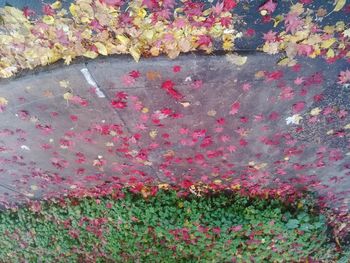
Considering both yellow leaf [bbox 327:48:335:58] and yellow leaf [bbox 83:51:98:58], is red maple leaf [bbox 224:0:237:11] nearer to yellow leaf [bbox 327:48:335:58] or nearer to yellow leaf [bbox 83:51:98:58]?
yellow leaf [bbox 327:48:335:58]

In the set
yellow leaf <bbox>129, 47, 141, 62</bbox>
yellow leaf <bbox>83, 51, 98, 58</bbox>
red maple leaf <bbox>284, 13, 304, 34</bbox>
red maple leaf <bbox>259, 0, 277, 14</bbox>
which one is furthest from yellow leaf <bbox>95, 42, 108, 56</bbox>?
red maple leaf <bbox>284, 13, 304, 34</bbox>

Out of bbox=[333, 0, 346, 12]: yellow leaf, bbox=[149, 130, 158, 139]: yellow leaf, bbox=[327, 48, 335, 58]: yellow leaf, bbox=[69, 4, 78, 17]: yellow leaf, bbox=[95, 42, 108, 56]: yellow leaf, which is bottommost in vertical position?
bbox=[149, 130, 158, 139]: yellow leaf

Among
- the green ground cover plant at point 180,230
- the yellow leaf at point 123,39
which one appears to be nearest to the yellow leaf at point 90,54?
the yellow leaf at point 123,39

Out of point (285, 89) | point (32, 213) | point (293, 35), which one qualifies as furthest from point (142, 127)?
point (32, 213)

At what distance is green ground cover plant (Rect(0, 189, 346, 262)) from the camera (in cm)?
447

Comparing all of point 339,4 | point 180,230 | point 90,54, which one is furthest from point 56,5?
point 180,230

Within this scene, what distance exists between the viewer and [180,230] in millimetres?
4566

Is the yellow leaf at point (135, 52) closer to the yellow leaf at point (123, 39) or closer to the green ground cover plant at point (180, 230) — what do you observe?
the yellow leaf at point (123, 39)

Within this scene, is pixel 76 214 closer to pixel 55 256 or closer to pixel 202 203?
pixel 55 256

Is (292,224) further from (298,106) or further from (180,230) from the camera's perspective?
(298,106)

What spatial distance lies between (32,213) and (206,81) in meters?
3.93

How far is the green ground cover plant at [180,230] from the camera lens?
4469 millimetres

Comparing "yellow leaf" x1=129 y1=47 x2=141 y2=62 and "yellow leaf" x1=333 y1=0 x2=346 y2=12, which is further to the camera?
"yellow leaf" x1=129 y1=47 x2=141 y2=62

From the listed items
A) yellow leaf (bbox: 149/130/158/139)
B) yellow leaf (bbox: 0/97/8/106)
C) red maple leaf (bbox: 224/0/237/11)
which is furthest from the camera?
yellow leaf (bbox: 149/130/158/139)
